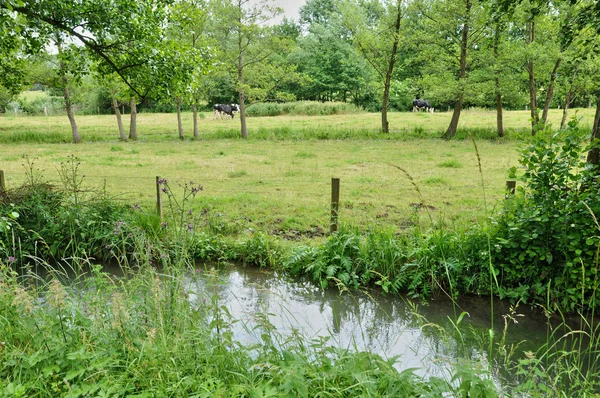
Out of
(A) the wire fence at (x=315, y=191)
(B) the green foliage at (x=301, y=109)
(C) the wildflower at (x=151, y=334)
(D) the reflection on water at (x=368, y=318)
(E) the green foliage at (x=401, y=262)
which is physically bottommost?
(D) the reflection on water at (x=368, y=318)

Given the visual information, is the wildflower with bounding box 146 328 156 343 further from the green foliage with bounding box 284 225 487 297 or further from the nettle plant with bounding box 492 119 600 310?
the nettle plant with bounding box 492 119 600 310

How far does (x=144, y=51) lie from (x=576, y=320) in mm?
8458

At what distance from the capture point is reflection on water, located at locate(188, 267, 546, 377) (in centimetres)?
491

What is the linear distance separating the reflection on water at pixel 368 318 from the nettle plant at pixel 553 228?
0.48m

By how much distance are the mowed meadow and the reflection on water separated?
1.37 m

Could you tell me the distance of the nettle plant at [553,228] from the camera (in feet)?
17.6

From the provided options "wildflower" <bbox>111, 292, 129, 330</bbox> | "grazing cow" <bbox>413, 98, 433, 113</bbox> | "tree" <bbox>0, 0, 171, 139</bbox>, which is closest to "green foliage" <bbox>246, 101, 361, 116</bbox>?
"grazing cow" <bbox>413, 98, 433, 113</bbox>

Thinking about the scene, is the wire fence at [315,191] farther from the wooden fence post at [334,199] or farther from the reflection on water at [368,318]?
the reflection on water at [368,318]

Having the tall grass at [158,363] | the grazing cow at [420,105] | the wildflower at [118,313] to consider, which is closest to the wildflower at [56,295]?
the tall grass at [158,363]

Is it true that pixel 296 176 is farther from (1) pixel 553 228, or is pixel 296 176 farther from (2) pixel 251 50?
(2) pixel 251 50

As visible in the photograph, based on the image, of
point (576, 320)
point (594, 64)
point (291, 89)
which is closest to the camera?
point (576, 320)

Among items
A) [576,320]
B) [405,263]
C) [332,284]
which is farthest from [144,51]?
[576,320]

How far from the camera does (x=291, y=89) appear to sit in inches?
2092

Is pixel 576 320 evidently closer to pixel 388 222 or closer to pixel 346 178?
pixel 388 222
